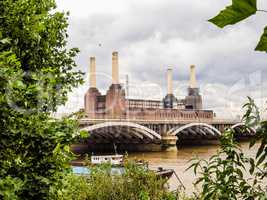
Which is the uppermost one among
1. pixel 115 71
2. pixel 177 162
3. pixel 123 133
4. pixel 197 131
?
pixel 115 71

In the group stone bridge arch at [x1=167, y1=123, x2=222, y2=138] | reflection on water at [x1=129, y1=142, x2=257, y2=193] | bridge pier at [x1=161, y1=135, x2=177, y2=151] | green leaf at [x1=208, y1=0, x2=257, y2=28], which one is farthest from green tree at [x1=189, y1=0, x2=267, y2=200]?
stone bridge arch at [x1=167, y1=123, x2=222, y2=138]

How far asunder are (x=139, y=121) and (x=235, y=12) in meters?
56.5

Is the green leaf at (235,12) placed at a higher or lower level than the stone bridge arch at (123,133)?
higher

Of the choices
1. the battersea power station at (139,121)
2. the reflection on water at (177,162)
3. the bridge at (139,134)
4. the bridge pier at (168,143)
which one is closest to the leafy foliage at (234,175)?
the reflection on water at (177,162)

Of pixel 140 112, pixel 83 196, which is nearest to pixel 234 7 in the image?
pixel 83 196

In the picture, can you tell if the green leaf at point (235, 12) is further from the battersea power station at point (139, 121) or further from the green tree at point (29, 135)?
the battersea power station at point (139, 121)

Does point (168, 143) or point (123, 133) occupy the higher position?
point (123, 133)

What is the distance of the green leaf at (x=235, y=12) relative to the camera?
66 cm

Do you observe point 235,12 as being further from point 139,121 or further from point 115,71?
point 115,71

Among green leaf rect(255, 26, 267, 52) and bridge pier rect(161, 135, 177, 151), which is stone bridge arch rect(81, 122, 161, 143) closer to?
bridge pier rect(161, 135, 177, 151)

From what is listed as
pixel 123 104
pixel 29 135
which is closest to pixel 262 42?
pixel 29 135

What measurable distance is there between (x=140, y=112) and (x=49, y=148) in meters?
77.5

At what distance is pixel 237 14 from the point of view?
69 centimetres

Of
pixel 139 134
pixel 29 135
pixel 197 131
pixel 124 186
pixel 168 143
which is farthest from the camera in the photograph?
pixel 197 131
